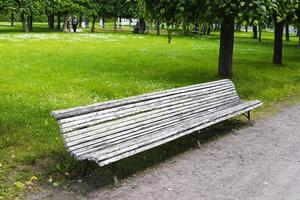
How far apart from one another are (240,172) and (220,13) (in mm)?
6931

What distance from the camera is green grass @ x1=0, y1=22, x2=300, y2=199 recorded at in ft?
21.9

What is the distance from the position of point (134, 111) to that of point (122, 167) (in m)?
0.84

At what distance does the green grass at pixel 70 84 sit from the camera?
21.9ft

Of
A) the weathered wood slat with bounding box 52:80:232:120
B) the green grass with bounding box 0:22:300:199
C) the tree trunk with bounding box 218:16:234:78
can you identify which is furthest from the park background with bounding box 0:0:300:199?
the weathered wood slat with bounding box 52:80:232:120

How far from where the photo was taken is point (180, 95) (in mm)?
8148

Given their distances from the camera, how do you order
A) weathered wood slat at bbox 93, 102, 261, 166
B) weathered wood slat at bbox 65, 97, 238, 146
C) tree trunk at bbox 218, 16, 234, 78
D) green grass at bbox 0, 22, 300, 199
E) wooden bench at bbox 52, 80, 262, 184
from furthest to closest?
tree trunk at bbox 218, 16, 234, 78 < green grass at bbox 0, 22, 300, 199 < weathered wood slat at bbox 65, 97, 238, 146 < wooden bench at bbox 52, 80, 262, 184 < weathered wood slat at bbox 93, 102, 261, 166

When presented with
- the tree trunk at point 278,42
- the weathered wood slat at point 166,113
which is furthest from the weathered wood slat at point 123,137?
the tree trunk at point 278,42

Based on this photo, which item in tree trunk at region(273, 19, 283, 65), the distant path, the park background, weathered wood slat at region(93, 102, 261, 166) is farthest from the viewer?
tree trunk at region(273, 19, 283, 65)

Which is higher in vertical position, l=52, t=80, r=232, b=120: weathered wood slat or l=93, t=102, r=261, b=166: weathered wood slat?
l=52, t=80, r=232, b=120: weathered wood slat

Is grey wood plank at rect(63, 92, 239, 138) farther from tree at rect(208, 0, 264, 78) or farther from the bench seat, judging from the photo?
tree at rect(208, 0, 264, 78)

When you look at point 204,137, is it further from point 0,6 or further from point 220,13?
point 220,13

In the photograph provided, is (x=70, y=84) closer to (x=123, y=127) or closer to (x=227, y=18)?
(x=227, y=18)

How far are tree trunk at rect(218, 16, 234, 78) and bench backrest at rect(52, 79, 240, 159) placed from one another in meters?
4.86

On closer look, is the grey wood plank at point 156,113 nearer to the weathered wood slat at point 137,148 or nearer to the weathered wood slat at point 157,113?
the weathered wood slat at point 157,113
